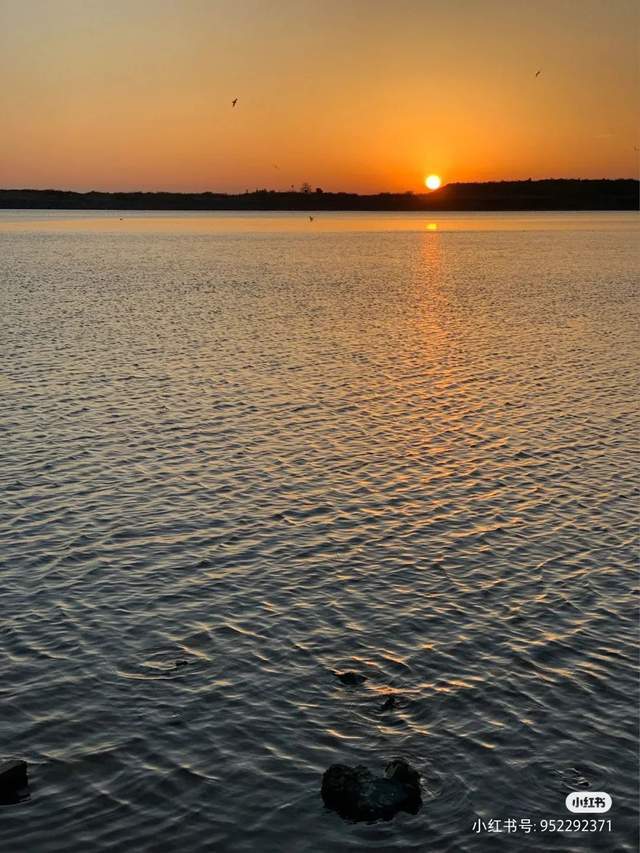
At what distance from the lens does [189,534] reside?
98.4 ft

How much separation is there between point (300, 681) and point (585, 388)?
37101mm

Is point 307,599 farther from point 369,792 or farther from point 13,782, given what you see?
point 13,782

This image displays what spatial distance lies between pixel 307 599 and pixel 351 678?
14.7 feet

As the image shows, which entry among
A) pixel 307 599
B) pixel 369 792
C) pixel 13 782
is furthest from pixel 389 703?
pixel 13 782

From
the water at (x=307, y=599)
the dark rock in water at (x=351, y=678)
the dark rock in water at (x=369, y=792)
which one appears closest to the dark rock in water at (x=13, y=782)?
the water at (x=307, y=599)

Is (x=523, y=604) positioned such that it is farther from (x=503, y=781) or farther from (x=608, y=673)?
(x=503, y=781)

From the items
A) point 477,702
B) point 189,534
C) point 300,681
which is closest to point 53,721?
point 300,681

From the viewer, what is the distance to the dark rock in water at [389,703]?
19.8 m

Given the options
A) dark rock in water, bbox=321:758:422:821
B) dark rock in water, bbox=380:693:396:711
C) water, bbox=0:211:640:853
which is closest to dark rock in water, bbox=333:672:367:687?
water, bbox=0:211:640:853

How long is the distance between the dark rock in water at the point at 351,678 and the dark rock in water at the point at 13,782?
6.81 m

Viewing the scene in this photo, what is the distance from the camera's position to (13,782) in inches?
663

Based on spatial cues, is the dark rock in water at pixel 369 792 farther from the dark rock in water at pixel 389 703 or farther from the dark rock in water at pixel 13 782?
the dark rock in water at pixel 13 782

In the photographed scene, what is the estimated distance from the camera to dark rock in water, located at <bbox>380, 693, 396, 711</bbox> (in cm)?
1978

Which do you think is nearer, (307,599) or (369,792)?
(369,792)
